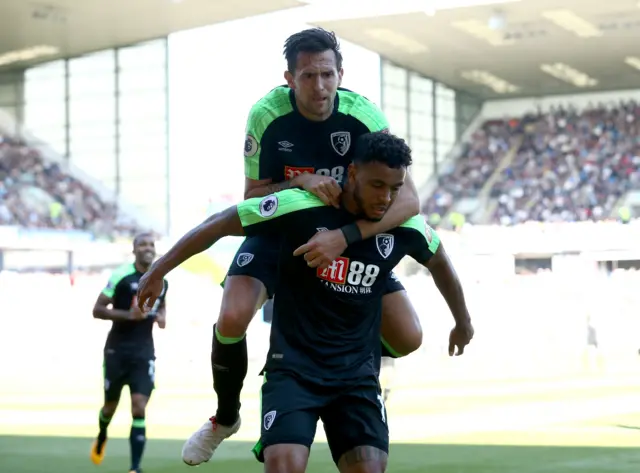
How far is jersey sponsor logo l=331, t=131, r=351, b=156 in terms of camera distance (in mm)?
4871

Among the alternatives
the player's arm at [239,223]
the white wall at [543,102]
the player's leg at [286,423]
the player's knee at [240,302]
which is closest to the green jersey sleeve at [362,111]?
the player's arm at [239,223]

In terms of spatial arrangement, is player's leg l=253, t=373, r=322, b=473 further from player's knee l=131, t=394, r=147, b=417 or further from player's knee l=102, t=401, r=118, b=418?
player's knee l=102, t=401, r=118, b=418

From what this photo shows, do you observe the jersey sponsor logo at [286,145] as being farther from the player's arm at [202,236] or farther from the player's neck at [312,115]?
the player's arm at [202,236]

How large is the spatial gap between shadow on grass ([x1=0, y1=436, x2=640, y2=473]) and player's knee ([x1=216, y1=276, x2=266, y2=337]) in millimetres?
4182

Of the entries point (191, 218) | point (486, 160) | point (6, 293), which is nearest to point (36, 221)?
point (191, 218)

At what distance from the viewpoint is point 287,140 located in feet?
16.1

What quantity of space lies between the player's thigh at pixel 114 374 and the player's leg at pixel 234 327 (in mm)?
4229

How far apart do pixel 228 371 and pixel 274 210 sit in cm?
117

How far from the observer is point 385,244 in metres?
4.42

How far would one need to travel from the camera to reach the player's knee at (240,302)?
4.92 metres

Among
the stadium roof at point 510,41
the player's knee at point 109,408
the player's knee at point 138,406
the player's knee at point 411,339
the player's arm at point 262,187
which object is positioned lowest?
the player's knee at point 109,408

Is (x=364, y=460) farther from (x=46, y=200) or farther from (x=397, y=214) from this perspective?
(x=46, y=200)

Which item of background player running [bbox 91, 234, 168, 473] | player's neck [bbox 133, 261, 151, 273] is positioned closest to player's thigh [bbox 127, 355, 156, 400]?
background player running [bbox 91, 234, 168, 473]

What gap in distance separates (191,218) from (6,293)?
513 inches
